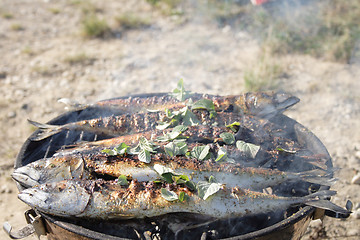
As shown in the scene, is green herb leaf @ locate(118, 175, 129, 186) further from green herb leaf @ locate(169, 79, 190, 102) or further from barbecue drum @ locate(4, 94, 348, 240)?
green herb leaf @ locate(169, 79, 190, 102)

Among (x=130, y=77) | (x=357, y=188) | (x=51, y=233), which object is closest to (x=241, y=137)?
(x=51, y=233)

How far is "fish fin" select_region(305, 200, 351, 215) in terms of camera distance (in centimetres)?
222

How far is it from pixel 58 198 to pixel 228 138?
1.48 metres

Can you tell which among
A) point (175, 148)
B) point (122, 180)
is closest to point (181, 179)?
point (175, 148)

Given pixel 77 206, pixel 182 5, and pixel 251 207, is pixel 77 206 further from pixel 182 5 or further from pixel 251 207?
pixel 182 5

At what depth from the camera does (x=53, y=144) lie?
11.2ft

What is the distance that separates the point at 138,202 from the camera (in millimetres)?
2316

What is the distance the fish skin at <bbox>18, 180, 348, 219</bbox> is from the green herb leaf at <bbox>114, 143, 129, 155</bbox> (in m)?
0.41

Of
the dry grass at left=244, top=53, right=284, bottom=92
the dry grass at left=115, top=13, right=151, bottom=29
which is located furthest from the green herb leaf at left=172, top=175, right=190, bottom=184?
the dry grass at left=115, top=13, right=151, bottom=29

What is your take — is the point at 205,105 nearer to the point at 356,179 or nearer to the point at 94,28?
the point at 356,179

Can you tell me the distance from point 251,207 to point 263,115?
134cm

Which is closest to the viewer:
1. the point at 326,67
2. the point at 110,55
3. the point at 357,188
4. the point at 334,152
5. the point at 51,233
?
the point at 51,233

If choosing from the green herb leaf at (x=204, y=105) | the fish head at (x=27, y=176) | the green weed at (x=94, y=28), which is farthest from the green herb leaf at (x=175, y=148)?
the green weed at (x=94, y=28)

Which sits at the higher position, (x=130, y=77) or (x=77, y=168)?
(x=77, y=168)
